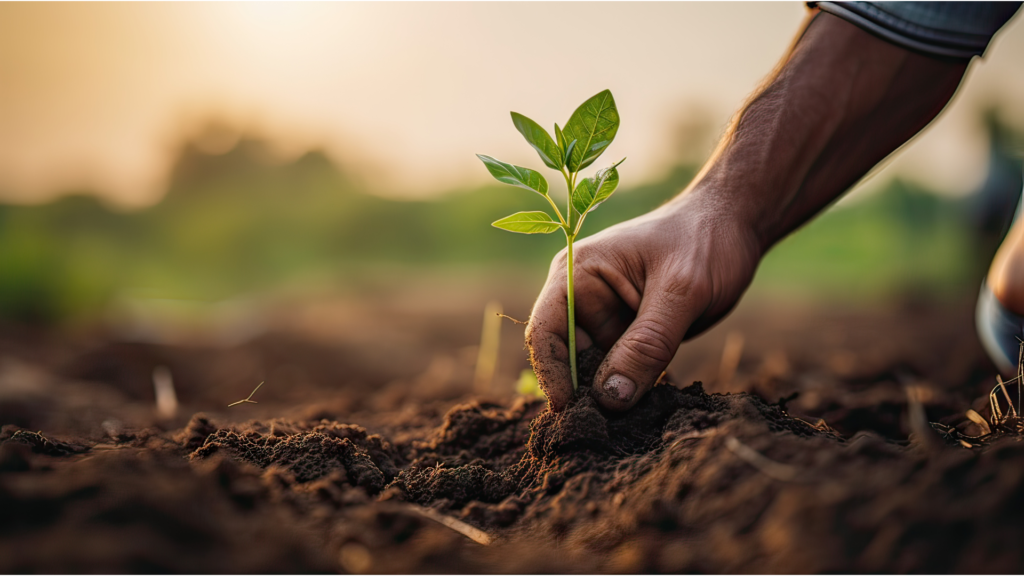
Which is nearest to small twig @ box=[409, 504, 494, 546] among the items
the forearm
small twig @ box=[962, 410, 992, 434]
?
the forearm

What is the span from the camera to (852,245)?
20.0 meters

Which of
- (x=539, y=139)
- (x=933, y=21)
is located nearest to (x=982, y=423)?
(x=933, y=21)

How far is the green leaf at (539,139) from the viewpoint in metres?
1.55

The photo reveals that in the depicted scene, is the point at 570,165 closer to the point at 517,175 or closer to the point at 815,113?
the point at 517,175

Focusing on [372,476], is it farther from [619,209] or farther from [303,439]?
[619,209]

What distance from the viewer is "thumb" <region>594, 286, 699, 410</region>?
5.15 feet

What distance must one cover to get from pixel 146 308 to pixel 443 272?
1027 cm

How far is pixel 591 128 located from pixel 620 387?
0.75m

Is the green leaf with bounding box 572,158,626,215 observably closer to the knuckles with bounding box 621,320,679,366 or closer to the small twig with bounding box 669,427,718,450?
the knuckles with bounding box 621,320,679,366

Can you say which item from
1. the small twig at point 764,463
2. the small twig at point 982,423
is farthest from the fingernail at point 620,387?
the small twig at point 982,423

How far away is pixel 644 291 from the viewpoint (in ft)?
5.63

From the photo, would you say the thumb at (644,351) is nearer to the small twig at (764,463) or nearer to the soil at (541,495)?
the soil at (541,495)

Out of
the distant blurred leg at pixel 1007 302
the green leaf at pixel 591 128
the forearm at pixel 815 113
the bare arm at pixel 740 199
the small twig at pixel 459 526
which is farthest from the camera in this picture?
the distant blurred leg at pixel 1007 302

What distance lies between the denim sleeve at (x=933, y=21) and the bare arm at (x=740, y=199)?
0.14ft
